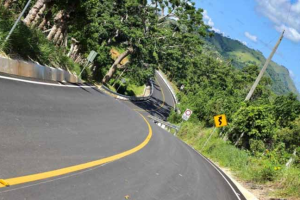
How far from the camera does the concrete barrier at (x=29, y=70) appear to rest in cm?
1007

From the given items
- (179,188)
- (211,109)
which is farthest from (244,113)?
(179,188)

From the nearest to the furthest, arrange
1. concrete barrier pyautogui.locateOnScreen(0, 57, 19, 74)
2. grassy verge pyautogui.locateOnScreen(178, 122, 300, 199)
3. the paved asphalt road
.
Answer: the paved asphalt road, concrete barrier pyautogui.locateOnScreen(0, 57, 19, 74), grassy verge pyautogui.locateOnScreen(178, 122, 300, 199)

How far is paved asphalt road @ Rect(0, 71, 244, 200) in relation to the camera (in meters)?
4.52

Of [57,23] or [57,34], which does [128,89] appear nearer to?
[57,34]

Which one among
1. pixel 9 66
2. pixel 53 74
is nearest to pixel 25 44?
pixel 9 66

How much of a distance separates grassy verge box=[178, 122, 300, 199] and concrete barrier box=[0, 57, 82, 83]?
32.8ft

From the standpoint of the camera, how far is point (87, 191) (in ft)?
15.6

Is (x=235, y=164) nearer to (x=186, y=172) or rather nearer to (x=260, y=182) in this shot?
(x=260, y=182)

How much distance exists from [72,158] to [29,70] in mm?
6955

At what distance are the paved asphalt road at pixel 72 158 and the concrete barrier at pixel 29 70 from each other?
3.93ft

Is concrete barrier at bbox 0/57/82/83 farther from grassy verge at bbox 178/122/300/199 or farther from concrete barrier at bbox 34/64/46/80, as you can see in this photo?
grassy verge at bbox 178/122/300/199

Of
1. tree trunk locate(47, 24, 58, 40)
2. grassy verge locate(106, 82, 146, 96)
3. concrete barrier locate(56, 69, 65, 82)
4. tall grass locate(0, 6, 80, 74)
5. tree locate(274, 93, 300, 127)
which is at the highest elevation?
tree locate(274, 93, 300, 127)

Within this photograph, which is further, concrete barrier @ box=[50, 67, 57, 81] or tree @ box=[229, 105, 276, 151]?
tree @ box=[229, 105, 276, 151]

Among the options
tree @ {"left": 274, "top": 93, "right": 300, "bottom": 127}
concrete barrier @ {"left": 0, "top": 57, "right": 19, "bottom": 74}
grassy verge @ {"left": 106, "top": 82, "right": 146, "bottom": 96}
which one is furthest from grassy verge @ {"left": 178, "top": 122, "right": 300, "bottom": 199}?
grassy verge @ {"left": 106, "top": 82, "right": 146, "bottom": 96}
